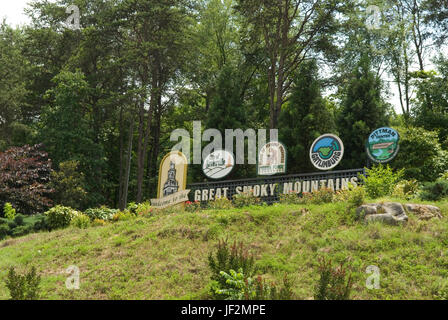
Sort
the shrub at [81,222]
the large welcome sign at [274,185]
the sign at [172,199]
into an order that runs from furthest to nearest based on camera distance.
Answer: the shrub at [81,222] < the sign at [172,199] < the large welcome sign at [274,185]

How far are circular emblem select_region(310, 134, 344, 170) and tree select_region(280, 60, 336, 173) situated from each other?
3.01 meters

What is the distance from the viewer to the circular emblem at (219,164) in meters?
18.8

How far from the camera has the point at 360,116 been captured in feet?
64.1

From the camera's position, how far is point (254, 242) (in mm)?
11664

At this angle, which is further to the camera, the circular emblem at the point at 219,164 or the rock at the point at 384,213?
the circular emblem at the point at 219,164

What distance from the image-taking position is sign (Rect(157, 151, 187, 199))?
1789cm

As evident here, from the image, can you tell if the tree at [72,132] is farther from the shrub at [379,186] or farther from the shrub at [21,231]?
the shrub at [379,186]

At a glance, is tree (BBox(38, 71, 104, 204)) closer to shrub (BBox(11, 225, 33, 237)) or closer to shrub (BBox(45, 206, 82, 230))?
shrub (BBox(11, 225, 33, 237))

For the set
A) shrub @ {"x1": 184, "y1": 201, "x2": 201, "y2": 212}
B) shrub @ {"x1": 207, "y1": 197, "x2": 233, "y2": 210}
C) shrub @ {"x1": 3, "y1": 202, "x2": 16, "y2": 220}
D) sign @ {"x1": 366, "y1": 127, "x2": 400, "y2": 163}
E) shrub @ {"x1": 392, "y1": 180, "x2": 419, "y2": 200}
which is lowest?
shrub @ {"x1": 3, "y1": 202, "x2": 16, "y2": 220}

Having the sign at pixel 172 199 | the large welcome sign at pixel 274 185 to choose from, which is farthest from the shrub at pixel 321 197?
the sign at pixel 172 199

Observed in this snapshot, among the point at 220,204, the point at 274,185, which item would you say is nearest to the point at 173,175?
the point at 220,204

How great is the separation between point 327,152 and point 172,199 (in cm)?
613

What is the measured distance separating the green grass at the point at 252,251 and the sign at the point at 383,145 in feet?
10.1

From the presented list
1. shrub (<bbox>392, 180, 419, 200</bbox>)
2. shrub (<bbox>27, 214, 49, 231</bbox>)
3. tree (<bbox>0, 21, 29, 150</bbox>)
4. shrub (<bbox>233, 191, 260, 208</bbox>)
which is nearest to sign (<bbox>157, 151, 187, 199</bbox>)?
shrub (<bbox>233, 191, 260, 208</bbox>)
